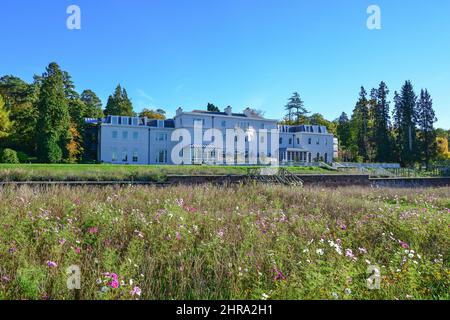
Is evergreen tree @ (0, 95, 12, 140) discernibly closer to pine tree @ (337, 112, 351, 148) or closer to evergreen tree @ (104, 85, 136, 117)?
evergreen tree @ (104, 85, 136, 117)

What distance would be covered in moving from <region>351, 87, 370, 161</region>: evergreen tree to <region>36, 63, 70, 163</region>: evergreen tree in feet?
151

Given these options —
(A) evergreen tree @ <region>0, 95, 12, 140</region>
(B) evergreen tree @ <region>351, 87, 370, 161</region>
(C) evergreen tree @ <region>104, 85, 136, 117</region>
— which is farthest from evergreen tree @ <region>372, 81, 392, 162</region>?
(A) evergreen tree @ <region>0, 95, 12, 140</region>

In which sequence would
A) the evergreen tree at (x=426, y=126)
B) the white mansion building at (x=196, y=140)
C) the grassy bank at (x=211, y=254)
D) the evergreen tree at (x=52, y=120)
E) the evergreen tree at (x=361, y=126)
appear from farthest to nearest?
the evergreen tree at (x=361, y=126) → the evergreen tree at (x=426, y=126) → the white mansion building at (x=196, y=140) → the evergreen tree at (x=52, y=120) → the grassy bank at (x=211, y=254)

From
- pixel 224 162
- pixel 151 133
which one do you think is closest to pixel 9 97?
pixel 151 133

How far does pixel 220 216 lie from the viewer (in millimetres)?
5922

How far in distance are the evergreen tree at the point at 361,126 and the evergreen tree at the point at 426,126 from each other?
8.49 metres

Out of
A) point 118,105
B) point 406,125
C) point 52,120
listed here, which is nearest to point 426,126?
point 406,125

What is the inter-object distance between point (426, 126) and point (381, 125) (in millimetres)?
6884

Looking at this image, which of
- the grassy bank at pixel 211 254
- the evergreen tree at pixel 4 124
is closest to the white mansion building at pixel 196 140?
the evergreen tree at pixel 4 124

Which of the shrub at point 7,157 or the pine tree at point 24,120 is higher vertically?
the pine tree at point 24,120

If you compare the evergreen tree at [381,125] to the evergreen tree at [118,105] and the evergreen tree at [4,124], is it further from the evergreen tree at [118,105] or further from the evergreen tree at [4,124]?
the evergreen tree at [4,124]

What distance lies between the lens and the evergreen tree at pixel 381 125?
50581 mm

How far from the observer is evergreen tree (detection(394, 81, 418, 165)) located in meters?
48.8
